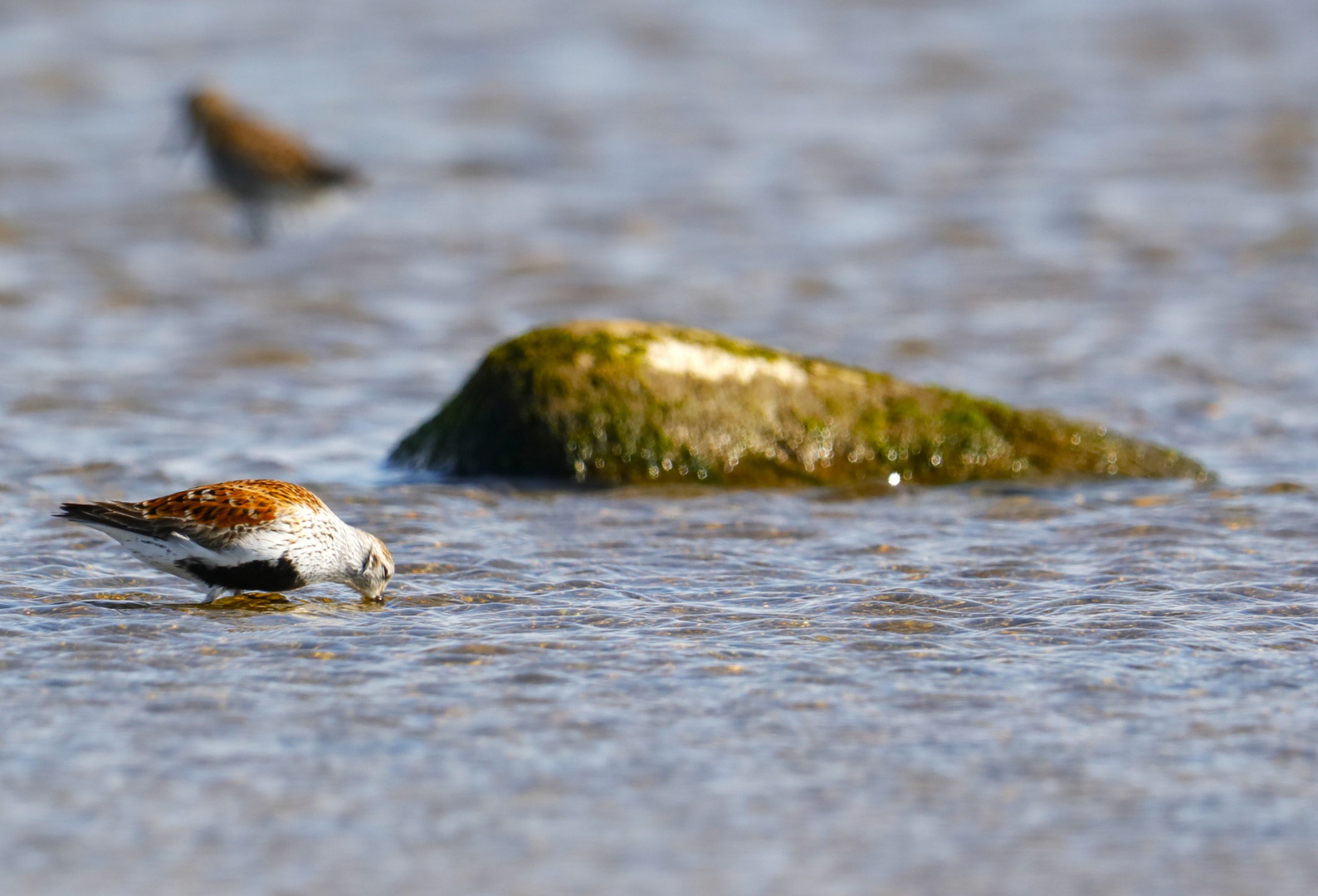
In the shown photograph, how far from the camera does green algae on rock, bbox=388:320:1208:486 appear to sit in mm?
9172

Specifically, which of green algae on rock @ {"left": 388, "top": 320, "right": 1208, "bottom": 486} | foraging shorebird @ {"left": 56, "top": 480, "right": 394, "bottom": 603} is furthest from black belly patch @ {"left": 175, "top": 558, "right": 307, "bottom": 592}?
Answer: green algae on rock @ {"left": 388, "top": 320, "right": 1208, "bottom": 486}

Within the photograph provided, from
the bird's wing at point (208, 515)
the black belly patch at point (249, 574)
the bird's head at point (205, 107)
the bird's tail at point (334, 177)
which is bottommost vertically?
the black belly patch at point (249, 574)

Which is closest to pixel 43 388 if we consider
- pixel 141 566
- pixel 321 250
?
pixel 141 566

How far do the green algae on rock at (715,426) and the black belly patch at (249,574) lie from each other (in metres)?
2.46

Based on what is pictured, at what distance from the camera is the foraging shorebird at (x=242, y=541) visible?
6.83 meters

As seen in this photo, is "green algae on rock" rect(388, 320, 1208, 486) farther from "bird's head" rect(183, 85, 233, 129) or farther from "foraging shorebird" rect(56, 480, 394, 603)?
"bird's head" rect(183, 85, 233, 129)

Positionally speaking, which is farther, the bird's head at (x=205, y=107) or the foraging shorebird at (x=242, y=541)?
the bird's head at (x=205, y=107)

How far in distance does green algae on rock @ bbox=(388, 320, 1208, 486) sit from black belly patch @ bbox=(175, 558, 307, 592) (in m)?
2.46

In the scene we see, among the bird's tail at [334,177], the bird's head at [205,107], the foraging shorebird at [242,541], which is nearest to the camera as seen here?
the foraging shorebird at [242,541]

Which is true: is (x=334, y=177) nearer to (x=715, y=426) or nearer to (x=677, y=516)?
(x=715, y=426)

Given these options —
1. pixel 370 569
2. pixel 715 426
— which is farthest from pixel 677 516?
pixel 370 569

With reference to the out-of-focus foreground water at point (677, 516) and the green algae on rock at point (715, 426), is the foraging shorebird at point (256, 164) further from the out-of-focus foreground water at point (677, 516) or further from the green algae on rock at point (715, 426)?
the green algae on rock at point (715, 426)

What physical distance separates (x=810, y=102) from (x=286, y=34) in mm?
7863

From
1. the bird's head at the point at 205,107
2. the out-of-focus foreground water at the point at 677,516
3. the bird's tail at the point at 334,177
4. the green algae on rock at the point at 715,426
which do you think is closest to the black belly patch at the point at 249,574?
the out-of-focus foreground water at the point at 677,516
